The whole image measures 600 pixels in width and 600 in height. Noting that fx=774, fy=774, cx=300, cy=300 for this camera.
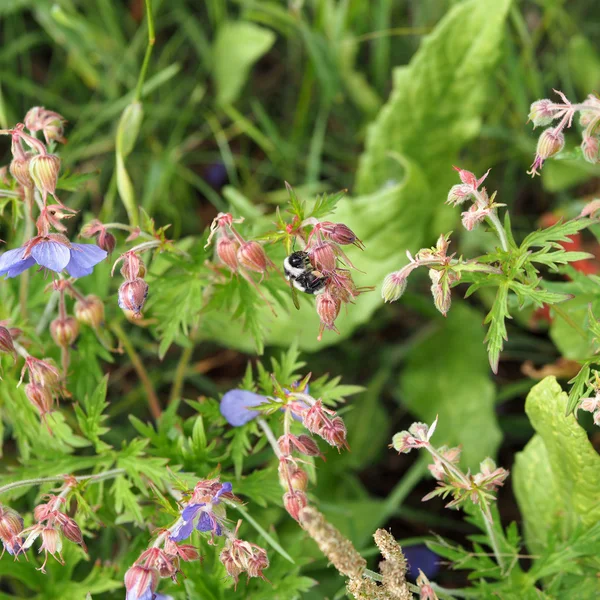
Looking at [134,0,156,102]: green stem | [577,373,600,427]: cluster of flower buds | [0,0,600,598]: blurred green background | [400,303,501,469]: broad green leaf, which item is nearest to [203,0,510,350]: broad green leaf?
[0,0,600,598]: blurred green background

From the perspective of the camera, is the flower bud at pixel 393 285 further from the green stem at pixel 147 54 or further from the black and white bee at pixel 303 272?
the green stem at pixel 147 54

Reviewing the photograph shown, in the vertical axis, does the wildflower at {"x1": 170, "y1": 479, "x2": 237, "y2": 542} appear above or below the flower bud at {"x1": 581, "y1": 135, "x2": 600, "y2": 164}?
below

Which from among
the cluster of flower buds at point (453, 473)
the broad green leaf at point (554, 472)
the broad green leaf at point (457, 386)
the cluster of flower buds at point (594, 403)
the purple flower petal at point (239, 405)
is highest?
the cluster of flower buds at point (594, 403)

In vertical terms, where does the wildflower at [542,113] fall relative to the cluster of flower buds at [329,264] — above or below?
above

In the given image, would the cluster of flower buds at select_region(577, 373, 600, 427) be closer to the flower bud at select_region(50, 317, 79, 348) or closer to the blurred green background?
the blurred green background

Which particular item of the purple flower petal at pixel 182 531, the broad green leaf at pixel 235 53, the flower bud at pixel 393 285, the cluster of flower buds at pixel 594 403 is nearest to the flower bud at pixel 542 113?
the flower bud at pixel 393 285

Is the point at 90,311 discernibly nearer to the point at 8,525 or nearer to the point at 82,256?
the point at 82,256
